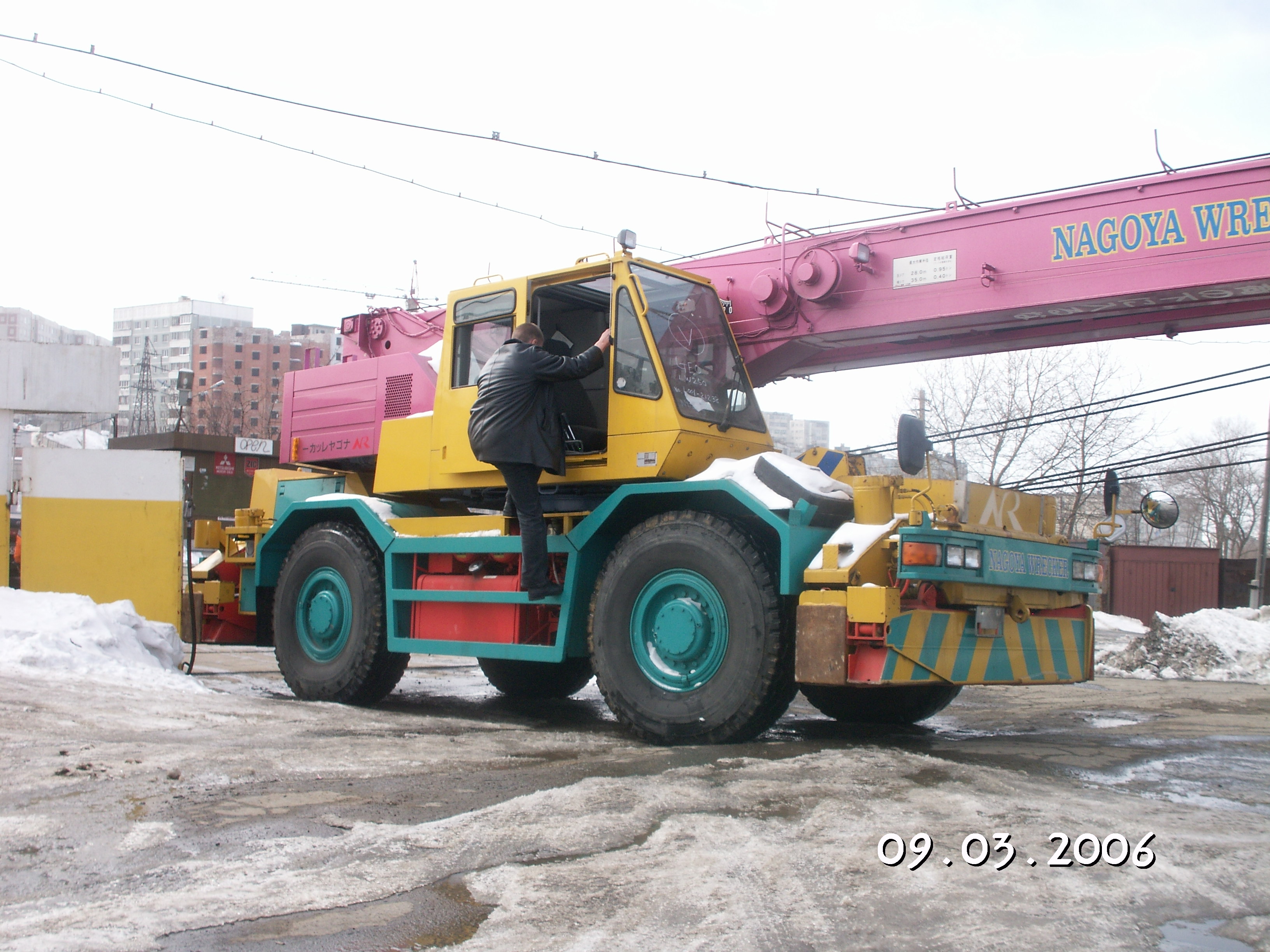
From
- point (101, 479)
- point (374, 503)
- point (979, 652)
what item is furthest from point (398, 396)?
point (979, 652)

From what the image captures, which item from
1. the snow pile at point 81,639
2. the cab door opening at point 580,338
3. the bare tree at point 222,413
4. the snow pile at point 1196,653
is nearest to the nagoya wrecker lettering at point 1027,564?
the cab door opening at point 580,338

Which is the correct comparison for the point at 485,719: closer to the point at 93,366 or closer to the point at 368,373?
the point at 368,373

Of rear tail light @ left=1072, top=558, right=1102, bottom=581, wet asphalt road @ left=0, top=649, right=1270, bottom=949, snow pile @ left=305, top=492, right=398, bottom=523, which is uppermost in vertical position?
snow pile @ left=305, top=492, right=398, bottom=523

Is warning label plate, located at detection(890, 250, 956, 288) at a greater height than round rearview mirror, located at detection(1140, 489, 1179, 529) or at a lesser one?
greater

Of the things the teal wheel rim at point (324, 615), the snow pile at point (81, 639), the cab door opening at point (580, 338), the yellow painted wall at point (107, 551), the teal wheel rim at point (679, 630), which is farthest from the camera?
the yellow painted wall at point (107, 551)

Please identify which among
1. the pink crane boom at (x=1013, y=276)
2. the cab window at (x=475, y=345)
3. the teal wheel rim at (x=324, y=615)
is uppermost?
the pink crane boom at (x=1013, y=276)

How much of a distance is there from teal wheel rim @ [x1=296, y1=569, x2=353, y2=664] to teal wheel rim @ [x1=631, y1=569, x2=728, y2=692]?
9.11 ft

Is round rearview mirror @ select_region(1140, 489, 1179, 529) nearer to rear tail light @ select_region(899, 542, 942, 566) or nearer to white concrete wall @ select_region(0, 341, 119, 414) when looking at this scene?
rear tail light @ select_region(899, 542, 942, 566)

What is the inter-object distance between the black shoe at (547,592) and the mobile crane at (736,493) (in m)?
0.07

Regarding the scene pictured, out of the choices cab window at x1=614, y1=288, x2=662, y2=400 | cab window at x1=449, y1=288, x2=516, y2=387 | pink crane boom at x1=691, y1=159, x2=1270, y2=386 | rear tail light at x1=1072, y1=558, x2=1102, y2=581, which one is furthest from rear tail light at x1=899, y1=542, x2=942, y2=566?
cab window at x1=449, y1=288, x2=516, y2=387

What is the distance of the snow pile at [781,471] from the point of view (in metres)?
5.91

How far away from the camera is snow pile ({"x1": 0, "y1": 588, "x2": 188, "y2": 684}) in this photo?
719 centimetres

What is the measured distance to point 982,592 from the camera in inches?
237

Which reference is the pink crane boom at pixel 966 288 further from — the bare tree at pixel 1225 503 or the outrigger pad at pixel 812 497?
the bare tree at pixel 1225 503
